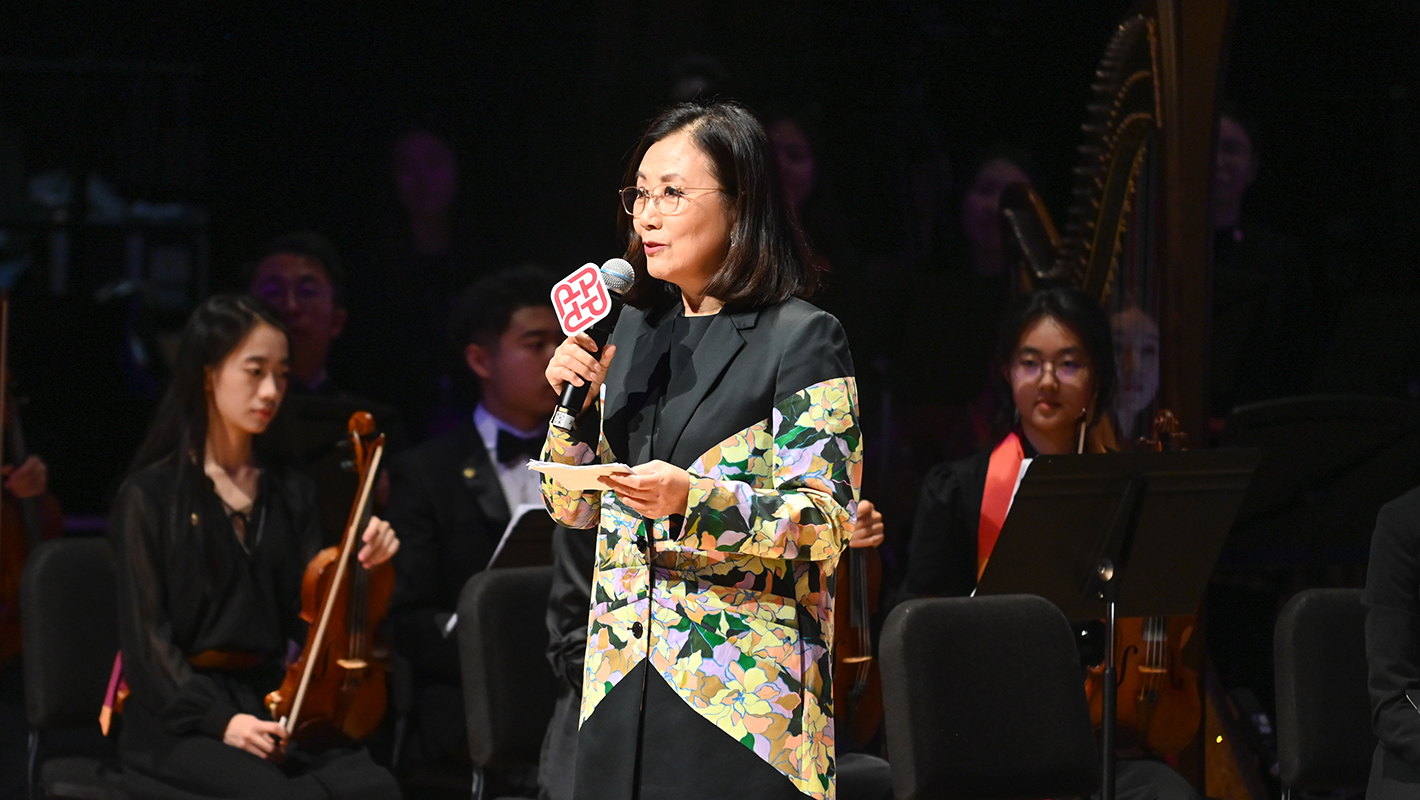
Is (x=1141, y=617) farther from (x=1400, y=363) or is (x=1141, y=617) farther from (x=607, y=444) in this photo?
(x=1400, y=363)

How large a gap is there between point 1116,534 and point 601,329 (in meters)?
1.18

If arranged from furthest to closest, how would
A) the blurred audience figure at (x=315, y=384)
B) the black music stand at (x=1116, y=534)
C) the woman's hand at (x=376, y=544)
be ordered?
the blurred audience figure at (x=315, y=384)
the woman's hand at (x=376, y=544)
the black music stand at (x=1116, y=534)

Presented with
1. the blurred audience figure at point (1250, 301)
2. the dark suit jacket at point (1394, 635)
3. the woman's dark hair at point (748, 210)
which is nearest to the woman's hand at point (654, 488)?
the woman's dark hair at point (748, 210)

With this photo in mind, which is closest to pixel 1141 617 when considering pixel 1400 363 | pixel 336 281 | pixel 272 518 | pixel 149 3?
pixel 272 518

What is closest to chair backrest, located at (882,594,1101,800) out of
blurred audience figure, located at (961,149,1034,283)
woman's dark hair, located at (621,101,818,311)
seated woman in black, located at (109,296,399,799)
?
woman's dark hair, located at (621,101,818,311)

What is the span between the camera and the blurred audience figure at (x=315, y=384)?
148 inches

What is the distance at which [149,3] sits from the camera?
15.8ft

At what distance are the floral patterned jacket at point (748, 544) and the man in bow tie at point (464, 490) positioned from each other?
5.15 ft

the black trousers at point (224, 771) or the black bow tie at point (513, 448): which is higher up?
the black bow tie at point (513, 448)

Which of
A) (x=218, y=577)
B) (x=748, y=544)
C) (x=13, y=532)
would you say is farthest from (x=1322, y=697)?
(x=13, y=532)

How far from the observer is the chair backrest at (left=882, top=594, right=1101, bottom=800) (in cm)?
249

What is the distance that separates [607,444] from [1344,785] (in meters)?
1.65

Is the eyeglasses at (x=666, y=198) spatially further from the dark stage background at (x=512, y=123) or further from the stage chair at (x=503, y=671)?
the dark stage background at (x=512, y=123)

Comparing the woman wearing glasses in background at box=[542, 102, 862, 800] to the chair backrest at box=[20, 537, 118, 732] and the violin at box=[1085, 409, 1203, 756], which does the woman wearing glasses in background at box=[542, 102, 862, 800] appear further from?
the chair backrest at box=[20, 537, 118, 732]
